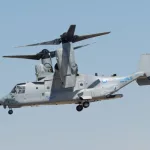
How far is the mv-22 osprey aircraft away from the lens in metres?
55.6

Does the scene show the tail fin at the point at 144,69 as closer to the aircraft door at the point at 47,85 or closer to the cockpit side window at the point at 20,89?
the aircraft door at the point at 47,85

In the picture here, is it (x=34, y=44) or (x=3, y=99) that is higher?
(x=34, y=44)

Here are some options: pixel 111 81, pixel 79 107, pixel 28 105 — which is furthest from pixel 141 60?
pixel 28 105

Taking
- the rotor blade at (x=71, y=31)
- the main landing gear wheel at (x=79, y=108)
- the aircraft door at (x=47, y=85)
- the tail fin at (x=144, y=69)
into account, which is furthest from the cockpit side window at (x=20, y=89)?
the tail fin at (x=144, y=69)

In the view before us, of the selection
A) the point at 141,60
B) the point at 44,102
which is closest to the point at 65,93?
the point at 44,102

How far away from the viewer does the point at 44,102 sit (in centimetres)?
5681

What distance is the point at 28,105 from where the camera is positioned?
57.0m

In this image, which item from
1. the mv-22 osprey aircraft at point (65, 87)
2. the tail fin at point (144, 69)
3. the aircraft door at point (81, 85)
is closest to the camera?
the mv-22 osprey aircraft at point (65, 87)

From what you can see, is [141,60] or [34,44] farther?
[141,60]

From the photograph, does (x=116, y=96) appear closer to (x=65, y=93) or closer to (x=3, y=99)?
(x=65, y=93)

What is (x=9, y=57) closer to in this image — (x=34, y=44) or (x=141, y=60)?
(x=34, y=44)

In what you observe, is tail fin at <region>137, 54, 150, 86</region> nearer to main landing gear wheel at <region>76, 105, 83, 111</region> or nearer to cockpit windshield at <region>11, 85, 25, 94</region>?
main landing gear wheel at <region>76, 105, 83, 111</region>

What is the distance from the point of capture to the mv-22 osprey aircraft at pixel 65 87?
55.6m

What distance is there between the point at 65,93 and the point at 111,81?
16.4 feet
